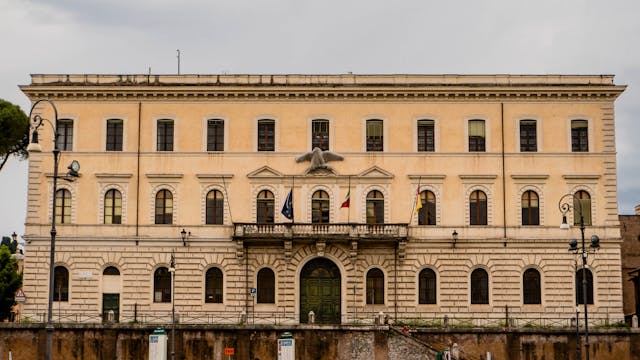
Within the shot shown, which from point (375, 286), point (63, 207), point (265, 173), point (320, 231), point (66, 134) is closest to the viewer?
point (320, 231)

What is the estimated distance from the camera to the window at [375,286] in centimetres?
5175

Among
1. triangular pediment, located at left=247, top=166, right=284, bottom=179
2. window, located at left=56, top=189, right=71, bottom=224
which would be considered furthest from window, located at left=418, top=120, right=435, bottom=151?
window, located at left=56, top=189, right=71, bottom=224

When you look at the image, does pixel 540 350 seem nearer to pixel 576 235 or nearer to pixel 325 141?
pixel 576 235

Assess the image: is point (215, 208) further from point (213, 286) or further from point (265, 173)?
point (213, 286)

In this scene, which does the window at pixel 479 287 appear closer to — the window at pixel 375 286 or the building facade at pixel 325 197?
the building facade at pixel 325 197

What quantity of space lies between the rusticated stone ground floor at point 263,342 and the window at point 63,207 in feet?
23.7

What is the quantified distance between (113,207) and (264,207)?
793 cm

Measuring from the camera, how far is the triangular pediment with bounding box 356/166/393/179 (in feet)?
172

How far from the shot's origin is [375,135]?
5300 cm

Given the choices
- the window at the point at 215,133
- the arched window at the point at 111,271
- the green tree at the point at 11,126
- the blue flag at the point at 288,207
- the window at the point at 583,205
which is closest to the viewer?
the blue flag at the point at 288,207

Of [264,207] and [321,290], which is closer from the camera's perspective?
[321,290]

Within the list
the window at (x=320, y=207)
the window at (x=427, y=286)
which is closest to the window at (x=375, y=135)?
the window at (x=320, y=207)

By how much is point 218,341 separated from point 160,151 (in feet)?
37.7

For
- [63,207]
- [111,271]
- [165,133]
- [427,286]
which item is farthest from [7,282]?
[427,286]
